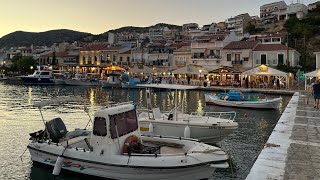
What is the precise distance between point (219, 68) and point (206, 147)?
49.8m

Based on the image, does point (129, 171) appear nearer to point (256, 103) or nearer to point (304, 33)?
point (256, 103)

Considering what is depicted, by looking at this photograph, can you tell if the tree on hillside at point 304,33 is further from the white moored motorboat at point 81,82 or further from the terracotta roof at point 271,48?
the white moored motorboat at point 81,82

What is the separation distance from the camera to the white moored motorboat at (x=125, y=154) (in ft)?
37.3

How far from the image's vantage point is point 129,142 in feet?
41.4

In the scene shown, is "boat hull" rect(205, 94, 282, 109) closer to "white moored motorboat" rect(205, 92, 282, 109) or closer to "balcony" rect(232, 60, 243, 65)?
"white moored motorboat" rect(205, 92, 282, 109)

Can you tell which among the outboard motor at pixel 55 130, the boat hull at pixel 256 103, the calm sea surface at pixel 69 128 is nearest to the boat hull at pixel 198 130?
the calm sea surface at pixel 69 128

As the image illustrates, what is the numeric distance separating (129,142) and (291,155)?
5869 mm

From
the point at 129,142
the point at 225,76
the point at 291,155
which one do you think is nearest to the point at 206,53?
the point at 225,76

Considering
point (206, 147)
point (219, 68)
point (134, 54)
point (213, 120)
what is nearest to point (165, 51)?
point (134, 54)

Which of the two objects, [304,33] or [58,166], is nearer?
[58,166]

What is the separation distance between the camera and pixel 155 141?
563 inches

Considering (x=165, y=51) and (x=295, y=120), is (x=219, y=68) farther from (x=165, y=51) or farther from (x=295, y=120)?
(x=295, y=120)

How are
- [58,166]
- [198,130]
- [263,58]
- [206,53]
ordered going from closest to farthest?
[58,166] < [198,130] < [263,58] < [206,53]

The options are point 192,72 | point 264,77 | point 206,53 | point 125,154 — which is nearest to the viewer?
point 125,154
